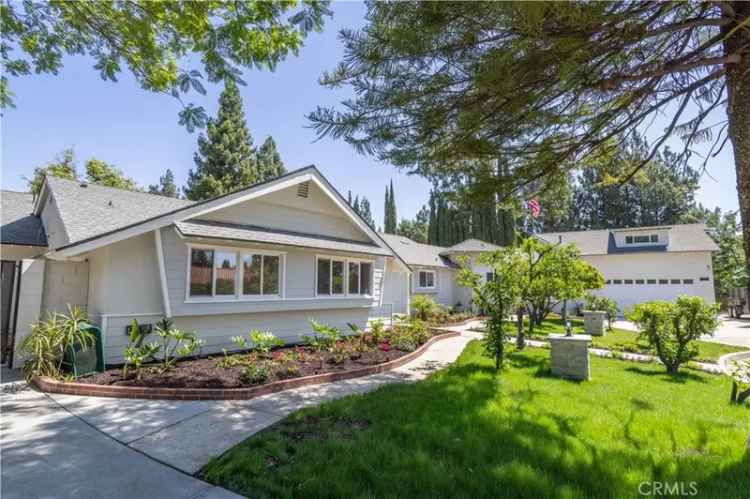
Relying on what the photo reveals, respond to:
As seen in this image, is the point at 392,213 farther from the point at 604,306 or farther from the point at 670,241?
the point at 604,306

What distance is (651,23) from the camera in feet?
12.3

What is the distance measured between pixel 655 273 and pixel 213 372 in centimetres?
2882

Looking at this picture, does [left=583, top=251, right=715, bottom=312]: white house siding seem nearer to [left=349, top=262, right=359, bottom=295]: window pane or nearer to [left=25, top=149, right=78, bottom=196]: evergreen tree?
[left=349, top=262, right=359, bottom=295]: window pane

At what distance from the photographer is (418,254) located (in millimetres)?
23891

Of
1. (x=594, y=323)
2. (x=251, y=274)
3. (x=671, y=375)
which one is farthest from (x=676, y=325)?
(x=251, y=274)

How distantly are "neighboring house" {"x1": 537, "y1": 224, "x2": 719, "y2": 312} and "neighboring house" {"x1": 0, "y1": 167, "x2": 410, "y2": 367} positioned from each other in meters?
19.0

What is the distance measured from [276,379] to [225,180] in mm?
28651

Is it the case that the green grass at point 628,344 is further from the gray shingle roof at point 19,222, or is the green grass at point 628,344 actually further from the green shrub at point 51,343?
the gray shingle roof at point 19,222

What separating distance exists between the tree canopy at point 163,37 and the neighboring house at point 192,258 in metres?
3.97

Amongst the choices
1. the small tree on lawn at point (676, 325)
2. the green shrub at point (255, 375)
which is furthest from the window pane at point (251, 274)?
the small tree on lawn at point (676, 325)

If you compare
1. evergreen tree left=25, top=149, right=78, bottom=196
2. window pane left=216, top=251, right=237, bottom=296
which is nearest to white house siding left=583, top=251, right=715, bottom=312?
window pane left=216, top=251, right=237, bottom=296

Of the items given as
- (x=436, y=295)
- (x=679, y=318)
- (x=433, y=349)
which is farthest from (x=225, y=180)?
(x=679, y=318)

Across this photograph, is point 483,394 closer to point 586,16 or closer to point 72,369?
point 586,16

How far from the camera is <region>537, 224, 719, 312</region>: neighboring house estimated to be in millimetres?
23859
